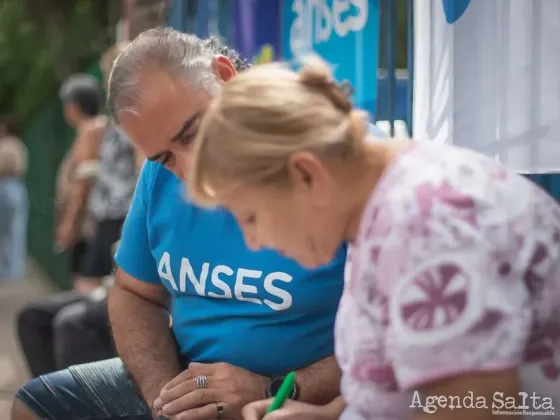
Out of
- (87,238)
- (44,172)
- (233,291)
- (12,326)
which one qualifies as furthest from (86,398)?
(44,172)

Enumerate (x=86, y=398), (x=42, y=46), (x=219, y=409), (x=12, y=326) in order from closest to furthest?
(x=219, y=409) → (x=86, y=398) → (x=12, y=326) → (x=42, y=46)

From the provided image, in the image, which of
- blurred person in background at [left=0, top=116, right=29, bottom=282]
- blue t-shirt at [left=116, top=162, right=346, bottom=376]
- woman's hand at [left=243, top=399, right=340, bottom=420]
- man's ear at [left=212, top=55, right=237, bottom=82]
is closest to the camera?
woman's hand at [left=243, top=399, right=340, bottom=420]

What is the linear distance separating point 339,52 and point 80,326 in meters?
1.34

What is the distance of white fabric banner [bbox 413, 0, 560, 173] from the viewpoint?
1971 mm

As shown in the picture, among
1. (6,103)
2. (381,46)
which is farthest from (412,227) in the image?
(6,103)

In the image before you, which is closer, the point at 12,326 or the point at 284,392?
the point at 284,392

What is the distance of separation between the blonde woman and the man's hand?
497mm

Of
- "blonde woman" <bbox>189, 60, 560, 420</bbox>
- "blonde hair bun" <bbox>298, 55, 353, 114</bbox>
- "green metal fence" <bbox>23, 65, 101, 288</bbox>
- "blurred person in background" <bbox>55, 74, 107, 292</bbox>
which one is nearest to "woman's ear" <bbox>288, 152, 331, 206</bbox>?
"blonde woman" <bbox>189, 60, 560, 420</bbox>

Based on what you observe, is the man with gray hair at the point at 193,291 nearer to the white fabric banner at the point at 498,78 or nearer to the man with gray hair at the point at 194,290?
the man with gray hair at the point at 194,290

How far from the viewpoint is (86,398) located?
2.13 m

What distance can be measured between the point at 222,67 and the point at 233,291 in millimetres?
463

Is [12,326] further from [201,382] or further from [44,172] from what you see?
[201,382]

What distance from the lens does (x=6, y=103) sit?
12.5 meters

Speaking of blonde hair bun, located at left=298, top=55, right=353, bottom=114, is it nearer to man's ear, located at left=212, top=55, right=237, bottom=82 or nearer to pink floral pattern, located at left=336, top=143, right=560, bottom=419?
pink floral pattern, located at left=336, top=143, right=560, bottom=419
